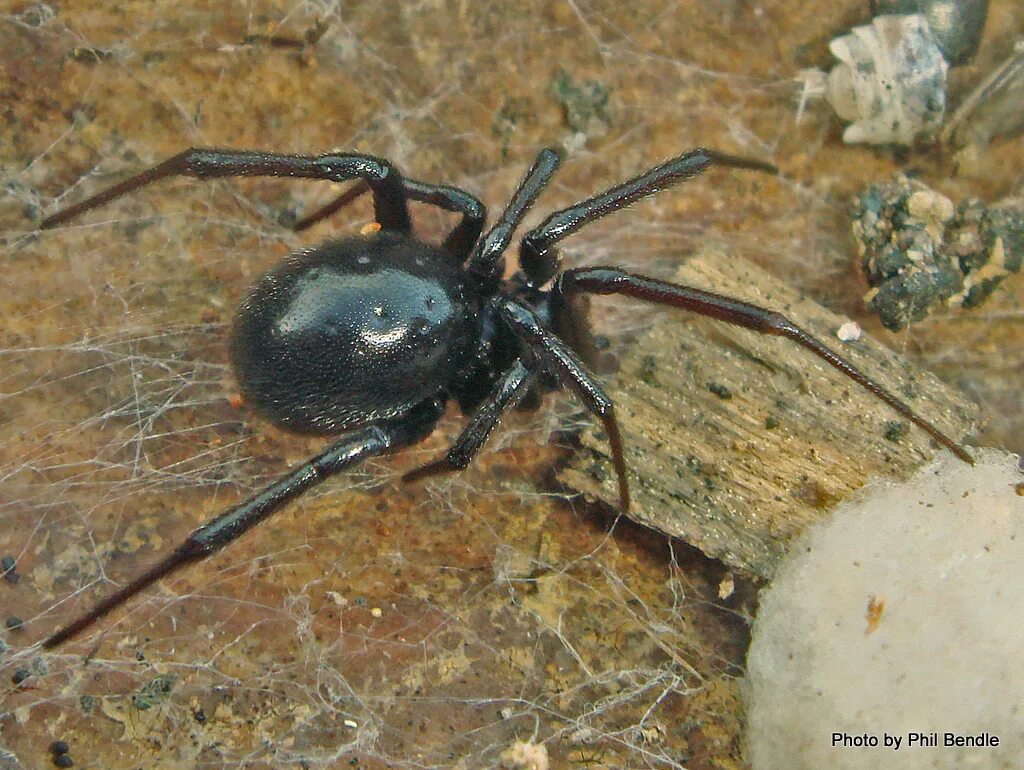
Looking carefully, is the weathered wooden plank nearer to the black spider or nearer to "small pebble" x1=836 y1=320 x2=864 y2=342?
"small pebble" x1=836 y1=320 x2=864 y2=342

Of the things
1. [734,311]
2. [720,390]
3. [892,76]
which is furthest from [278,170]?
[892,76]

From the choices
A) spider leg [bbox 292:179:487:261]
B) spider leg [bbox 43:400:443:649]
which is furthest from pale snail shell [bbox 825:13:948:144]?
spider leg [bbox 43:400:443:649]

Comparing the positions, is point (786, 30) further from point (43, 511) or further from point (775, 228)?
point (43, 511)

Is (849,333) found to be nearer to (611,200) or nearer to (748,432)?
(748,432)

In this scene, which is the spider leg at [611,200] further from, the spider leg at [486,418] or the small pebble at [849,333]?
the small pebble at [849,333]

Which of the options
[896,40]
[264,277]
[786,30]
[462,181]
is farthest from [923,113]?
[264,277]

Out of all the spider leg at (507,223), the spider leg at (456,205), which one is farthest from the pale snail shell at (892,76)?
the spider leg at (456,205)

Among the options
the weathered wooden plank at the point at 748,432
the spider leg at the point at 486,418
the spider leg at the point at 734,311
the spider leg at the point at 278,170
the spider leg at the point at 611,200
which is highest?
the spider leg at the point at 278,170

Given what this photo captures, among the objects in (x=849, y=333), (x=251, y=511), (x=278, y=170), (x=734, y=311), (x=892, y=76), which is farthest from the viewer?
(x=892, y=76)
